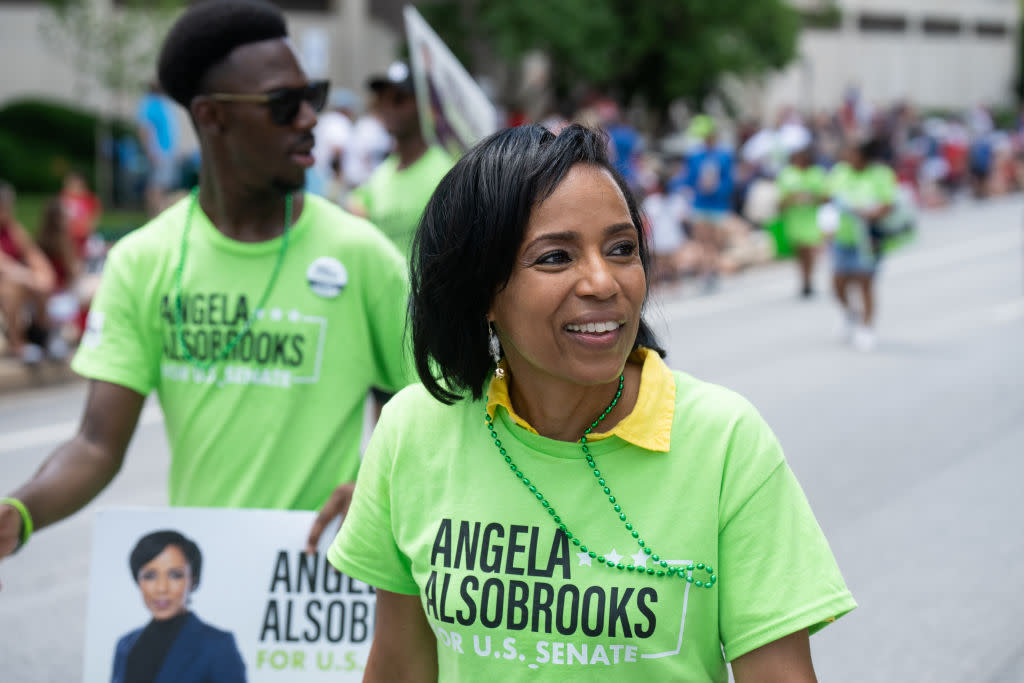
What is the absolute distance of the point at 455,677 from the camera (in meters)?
2.04

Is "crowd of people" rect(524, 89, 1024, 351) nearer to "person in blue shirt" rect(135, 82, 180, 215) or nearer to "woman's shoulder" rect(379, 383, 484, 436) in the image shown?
"woman's shoulder" rect(379, 383, 484, 436)

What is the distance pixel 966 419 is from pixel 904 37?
50.7m

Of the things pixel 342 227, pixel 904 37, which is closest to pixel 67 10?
pixel 342 227

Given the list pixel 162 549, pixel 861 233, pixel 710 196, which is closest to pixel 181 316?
pixel 162 549

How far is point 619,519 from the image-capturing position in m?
1.95

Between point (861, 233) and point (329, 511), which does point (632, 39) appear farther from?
point (329, 511)

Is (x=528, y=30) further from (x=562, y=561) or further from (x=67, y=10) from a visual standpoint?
(x=562, y=561)

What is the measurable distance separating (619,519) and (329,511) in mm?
1021

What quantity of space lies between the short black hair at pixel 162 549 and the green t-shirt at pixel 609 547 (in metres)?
0.91

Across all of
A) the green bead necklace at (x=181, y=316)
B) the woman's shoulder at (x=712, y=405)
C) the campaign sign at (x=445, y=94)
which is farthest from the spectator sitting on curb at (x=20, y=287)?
the woman's shoulder at (x=712, y=405)

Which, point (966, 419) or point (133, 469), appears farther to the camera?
point (966, 419)

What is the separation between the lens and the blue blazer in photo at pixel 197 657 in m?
2.80

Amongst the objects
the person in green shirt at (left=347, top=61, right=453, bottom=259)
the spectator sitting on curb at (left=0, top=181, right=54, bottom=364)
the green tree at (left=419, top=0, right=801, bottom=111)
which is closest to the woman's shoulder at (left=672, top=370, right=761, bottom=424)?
the person in green shirt at (left=347, top=61, right=453, bottom=259)

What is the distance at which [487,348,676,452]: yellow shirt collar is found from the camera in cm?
196
